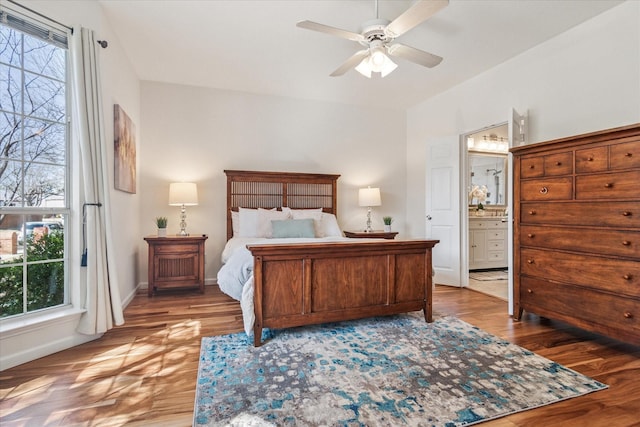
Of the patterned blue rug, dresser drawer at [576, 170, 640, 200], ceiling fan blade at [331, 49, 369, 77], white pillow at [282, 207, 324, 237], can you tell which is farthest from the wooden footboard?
white pillow at [282, 207, 324, 237]

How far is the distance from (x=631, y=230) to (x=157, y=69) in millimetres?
5040

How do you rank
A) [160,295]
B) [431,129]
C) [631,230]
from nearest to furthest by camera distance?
[631,230]
[160,295]
[431,129]

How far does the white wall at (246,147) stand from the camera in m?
4.45

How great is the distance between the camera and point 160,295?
3963mm

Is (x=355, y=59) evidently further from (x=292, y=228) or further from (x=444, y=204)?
(x=444, y=204)

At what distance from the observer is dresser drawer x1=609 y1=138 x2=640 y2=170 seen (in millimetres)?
2209

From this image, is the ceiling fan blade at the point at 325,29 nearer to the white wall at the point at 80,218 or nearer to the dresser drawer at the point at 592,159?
the white wall at the point at 80,218

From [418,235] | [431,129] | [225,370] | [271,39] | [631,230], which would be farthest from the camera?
[418,235]

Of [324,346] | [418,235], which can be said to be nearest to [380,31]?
[324,346]

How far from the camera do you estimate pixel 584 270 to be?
2.51m

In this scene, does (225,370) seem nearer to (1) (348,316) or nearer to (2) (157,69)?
(1) (348,316)

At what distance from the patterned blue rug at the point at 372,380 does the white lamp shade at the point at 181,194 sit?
2.15m

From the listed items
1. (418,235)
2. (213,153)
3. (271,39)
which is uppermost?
(271,39)

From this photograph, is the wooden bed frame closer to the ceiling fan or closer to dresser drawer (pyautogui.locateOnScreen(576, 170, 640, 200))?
dresser drawer (pyautogui.locateOnScreen(576, 170, 640, 200))
